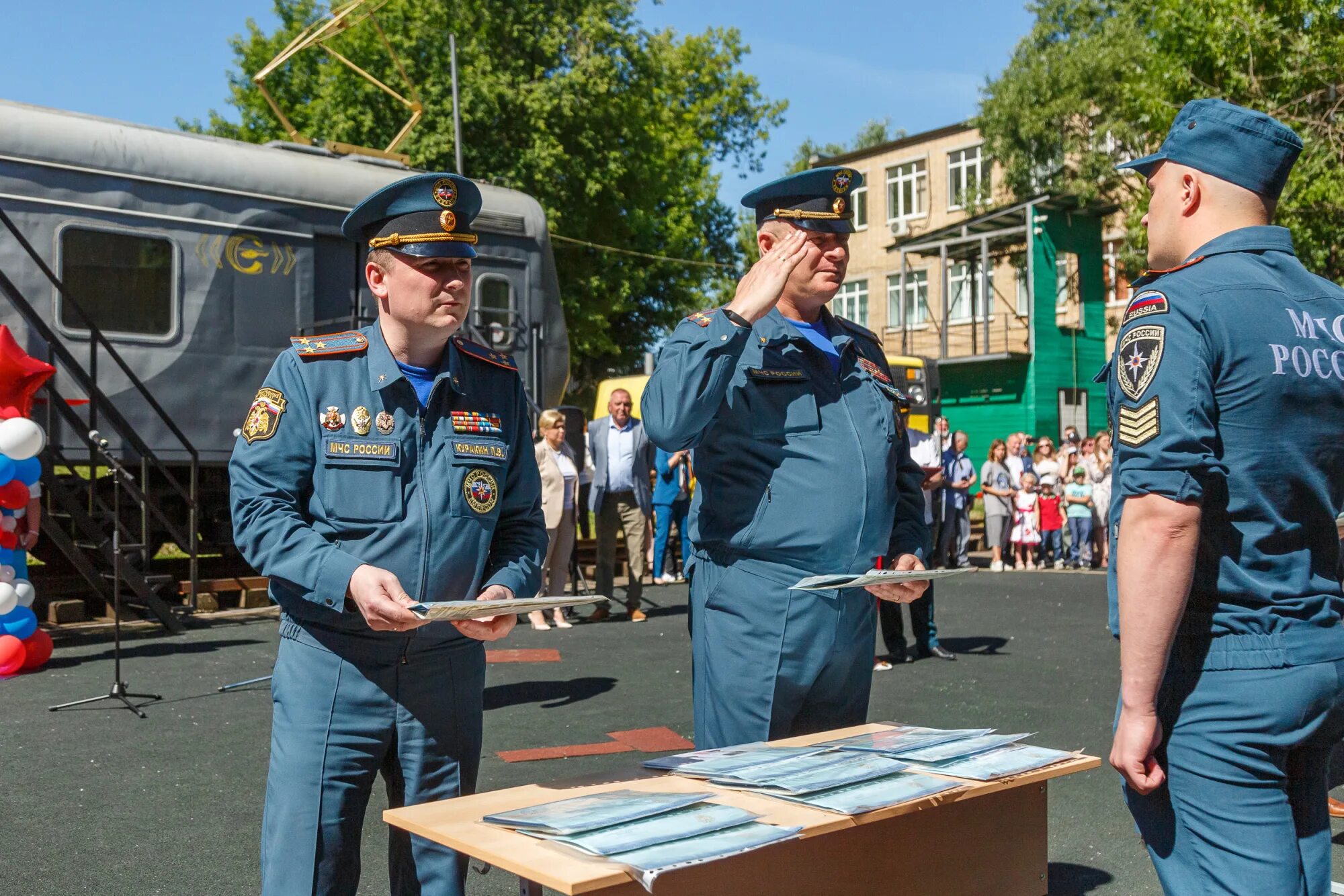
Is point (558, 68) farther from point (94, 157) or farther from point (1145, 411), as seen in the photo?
point (1145, 411)

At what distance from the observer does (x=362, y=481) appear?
9.11 ft

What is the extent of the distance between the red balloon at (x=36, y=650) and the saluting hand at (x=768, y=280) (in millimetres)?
7229

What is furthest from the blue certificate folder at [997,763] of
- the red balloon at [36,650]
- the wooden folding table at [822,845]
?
the red balloon at [36,650]

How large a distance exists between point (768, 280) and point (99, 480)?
10.3m

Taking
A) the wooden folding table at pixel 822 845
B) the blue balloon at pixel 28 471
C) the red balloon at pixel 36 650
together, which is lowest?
the red balloon at pixel 36 650

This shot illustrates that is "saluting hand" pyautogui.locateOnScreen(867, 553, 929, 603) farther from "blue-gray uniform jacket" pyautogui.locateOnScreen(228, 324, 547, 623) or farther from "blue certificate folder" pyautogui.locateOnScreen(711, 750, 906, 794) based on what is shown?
"blue-gray uniform jacket" pyautogui.locateOnScreen(228, 324, 547, 623)

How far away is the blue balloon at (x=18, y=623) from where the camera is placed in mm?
8219

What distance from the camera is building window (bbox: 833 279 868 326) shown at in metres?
45.0

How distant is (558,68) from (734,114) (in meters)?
10.9

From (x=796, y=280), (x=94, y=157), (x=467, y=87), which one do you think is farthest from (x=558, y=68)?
(x=796, y=280)

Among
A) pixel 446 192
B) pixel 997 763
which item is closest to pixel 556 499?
pixel 446 192

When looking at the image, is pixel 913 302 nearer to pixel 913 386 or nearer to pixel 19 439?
pixel 913 386

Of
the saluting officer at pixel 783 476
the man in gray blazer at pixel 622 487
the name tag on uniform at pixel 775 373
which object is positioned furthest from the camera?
the man in gray blazer at pixel 622 487

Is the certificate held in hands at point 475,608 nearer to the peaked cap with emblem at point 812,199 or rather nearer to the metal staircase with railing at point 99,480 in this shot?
the peaked cap with emblem at point 812,199
